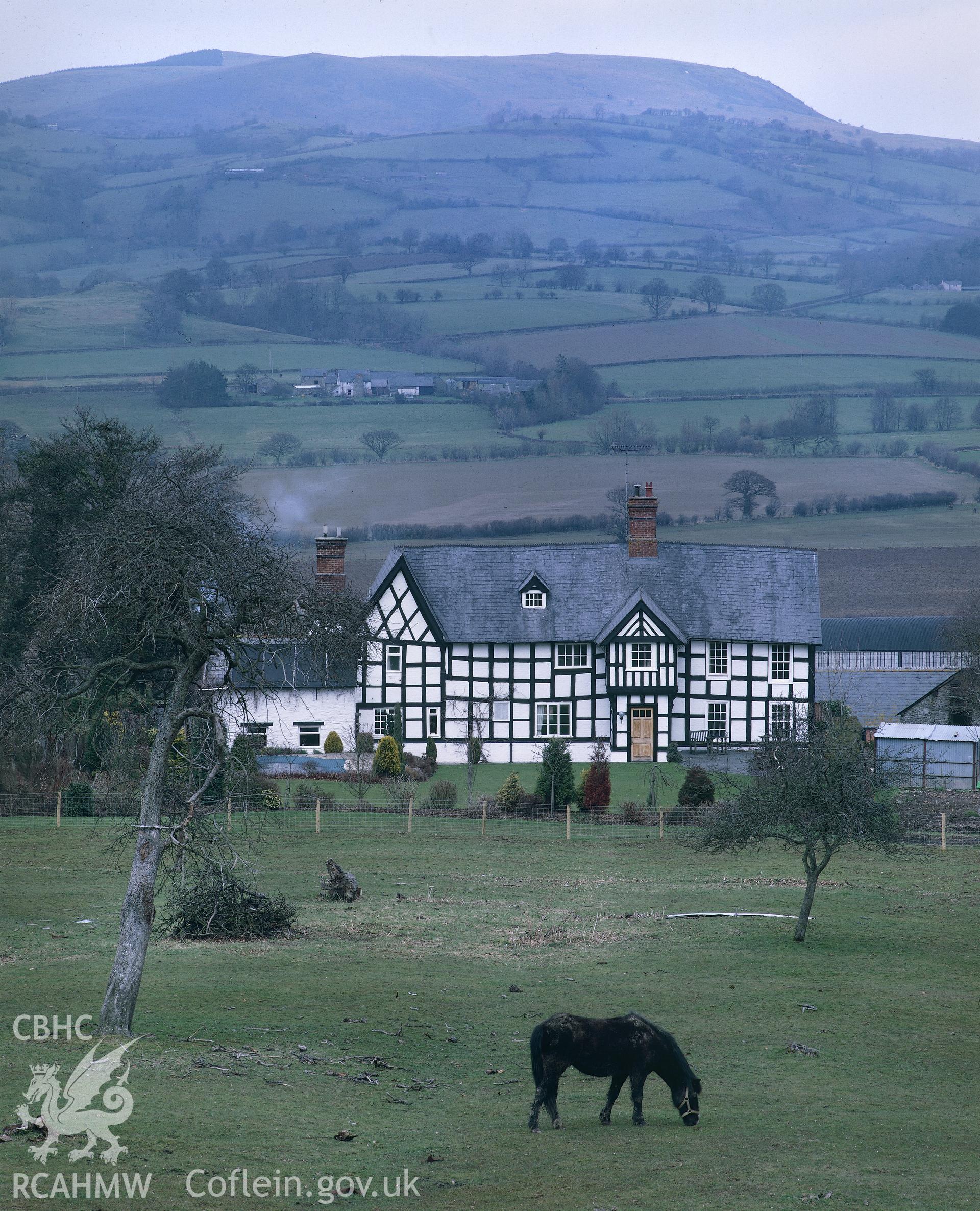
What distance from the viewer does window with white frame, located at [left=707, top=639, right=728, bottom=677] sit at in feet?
198

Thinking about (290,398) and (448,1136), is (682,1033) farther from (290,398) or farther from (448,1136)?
(290,398)

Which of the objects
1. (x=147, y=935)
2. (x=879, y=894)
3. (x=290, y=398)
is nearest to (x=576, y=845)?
(x=879, y=894)

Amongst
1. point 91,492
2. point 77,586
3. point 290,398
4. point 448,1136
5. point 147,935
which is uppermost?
point 290,398

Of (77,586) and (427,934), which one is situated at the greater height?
(77,586)

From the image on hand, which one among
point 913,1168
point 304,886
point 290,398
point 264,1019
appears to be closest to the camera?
point 913,1168

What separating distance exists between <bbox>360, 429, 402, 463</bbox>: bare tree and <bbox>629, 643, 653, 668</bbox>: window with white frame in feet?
253

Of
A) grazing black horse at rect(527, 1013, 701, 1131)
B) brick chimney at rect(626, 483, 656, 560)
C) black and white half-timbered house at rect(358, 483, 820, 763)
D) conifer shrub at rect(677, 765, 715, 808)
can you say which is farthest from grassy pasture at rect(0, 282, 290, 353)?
grazing black horse at rect(527, 1013, 701, 1131)

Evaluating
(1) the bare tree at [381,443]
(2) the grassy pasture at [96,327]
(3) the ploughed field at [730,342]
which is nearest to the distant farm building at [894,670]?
(1) the bare tree at [381,443]

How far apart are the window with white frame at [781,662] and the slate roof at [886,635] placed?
986 inches

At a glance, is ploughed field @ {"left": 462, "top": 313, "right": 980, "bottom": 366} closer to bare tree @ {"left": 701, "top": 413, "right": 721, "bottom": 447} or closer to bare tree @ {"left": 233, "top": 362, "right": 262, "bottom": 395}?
bare tree @ {"left": 701, "top": 413, "right": 721, "bottom": 447}

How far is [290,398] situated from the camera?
5915 inches

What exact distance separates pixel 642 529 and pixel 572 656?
650 centimetres

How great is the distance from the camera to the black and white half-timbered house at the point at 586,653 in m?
59.2

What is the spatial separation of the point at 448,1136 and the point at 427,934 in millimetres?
11514
